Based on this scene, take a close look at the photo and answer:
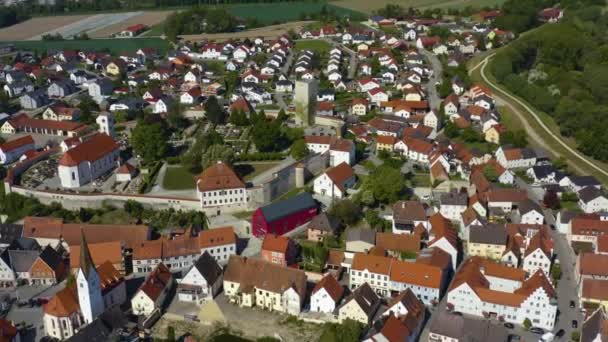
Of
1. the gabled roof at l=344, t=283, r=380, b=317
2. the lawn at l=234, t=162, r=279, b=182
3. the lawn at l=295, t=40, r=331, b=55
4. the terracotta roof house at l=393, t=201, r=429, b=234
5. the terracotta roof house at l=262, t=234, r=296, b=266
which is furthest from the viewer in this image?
the lawn at l=295, t=40, r=331, b=55

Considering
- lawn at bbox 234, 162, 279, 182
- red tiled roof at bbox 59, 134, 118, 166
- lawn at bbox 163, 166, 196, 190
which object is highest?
red tiled roof at bbox 59, 134, 118, 166

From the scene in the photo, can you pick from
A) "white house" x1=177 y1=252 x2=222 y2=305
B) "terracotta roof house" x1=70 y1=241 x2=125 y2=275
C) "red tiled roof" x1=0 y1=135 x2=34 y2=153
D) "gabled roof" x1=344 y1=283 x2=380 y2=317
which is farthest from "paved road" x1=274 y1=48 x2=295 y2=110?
"gabled roof" x1=344 y1=283 x2=380 y2=317

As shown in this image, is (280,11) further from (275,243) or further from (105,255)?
(105,255)

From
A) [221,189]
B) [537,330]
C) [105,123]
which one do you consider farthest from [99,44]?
[537,330]

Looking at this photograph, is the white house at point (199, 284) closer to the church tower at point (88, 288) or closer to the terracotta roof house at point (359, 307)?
the church tower at point (88, 288)

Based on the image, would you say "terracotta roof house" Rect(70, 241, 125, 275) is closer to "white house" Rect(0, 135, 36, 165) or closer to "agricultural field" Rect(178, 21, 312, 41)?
"white house" Rect(0, 135, 36, 165)

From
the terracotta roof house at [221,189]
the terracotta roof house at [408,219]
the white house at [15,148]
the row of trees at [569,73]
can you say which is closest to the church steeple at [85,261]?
the terracotta roof house at [221,189]

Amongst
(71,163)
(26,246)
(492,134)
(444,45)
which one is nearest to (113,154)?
(71,163)
